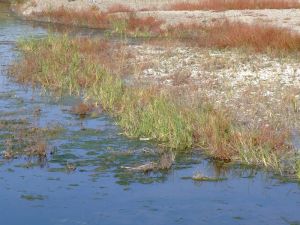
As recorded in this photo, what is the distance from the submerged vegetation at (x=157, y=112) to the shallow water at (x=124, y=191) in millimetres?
407

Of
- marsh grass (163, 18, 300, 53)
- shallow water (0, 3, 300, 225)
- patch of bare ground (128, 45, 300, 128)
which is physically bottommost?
shallow water (0, 3, 300, 225)

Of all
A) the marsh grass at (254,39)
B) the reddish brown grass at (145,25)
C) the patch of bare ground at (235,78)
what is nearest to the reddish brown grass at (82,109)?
the patch of bare ground at (235,78)

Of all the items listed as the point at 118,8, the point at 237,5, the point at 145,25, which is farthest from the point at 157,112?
the point at 118,8

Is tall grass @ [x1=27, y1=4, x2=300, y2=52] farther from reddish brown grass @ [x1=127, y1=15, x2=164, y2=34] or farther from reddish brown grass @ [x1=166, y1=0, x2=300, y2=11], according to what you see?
reddish brown grass @ [x1=166, y1=0, x2=300, y2=11]

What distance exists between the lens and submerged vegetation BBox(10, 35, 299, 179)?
1235 centimetres

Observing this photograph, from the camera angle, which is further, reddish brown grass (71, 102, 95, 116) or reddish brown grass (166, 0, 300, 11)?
reddish brown grass (166, 0, 300, 11)

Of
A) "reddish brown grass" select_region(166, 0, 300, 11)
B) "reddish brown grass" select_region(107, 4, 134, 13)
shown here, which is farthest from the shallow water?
"reddish brown grass" select_region(107, 4, 134, 13)

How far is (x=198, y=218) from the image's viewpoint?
32.0 feet

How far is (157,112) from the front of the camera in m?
14.3

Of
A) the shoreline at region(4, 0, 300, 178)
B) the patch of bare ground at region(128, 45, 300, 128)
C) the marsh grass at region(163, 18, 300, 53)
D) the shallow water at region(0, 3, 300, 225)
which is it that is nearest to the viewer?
the shallow water at region(0, 3, 300, 225)

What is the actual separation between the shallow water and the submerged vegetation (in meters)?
0.41

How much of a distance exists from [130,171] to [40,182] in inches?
66.8

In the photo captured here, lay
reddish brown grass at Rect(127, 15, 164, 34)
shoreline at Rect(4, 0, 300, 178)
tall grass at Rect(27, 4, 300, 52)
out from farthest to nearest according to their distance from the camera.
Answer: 1. reddish brown grass at Rect(127, 15, 164, 34)
2. tall grass at Rect(27, 4, 300, 52)
3. shoreline at Rect(4, 0, 300, 178)

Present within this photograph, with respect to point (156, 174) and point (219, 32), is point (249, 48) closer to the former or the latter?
point (219, 32)
